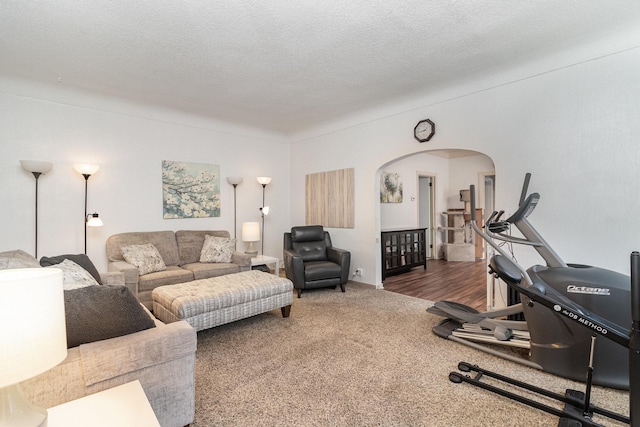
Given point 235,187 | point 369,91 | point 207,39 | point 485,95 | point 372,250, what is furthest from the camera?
point 235,187

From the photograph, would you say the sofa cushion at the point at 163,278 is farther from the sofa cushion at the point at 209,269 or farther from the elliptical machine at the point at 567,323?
the elliptical machine at the point at 567,323

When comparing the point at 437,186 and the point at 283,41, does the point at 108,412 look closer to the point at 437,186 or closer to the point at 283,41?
the point at 283,41

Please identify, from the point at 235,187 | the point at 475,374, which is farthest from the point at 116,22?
the point at 475,374

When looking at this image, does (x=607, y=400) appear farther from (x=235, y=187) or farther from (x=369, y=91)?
(x=235, y=187)

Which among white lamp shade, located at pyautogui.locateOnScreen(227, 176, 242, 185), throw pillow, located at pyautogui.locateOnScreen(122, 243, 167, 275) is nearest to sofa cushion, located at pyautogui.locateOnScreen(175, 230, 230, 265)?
throw pillow, located at pyautogui.locateOnScreen(122, 243, 167, 275)

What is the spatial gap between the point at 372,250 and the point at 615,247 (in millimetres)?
2772

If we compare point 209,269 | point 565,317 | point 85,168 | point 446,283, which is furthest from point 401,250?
point 85,168

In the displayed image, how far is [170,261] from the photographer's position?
4.38 metres

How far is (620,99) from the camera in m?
2.68

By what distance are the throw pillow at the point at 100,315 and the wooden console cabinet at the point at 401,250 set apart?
13.5 ft

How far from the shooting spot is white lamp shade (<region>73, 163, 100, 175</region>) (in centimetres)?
376

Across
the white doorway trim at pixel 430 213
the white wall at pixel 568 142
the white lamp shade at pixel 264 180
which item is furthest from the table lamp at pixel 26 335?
the white doorway trim at pixel 430 213

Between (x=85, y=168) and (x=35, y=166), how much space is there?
460 millimetres

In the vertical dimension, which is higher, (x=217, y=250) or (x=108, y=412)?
(x=217, y=250)
